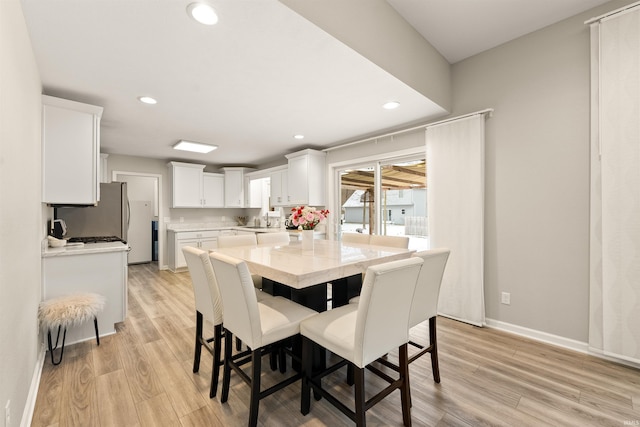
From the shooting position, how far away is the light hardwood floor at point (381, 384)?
1.60m

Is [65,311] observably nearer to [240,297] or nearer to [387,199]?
[240,297]

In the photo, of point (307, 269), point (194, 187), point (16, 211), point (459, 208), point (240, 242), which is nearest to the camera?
point (16, 211)

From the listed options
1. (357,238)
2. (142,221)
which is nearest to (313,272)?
(357,238)

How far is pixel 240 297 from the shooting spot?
4.83 ft

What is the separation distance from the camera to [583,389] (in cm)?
184

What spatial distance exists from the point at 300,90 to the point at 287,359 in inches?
92.6

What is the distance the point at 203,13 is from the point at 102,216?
306 centimetres

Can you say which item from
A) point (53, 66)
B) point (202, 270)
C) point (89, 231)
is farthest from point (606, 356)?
point (89, 231)

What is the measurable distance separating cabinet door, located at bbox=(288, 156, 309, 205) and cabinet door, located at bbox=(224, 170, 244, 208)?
1.95m

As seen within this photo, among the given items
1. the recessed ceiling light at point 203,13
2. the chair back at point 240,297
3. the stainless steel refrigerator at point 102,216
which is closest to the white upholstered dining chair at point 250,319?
the chair back at point 240,297

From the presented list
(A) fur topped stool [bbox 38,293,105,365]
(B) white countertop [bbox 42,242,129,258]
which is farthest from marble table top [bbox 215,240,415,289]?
(B) white countertop [bbox 42,242,129,258]

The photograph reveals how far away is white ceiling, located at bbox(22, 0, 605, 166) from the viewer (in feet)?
5.35

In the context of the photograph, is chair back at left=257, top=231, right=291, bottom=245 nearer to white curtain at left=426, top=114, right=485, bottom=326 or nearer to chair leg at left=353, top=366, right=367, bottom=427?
white curtain at left=426, top=114, right=485, bottom=326

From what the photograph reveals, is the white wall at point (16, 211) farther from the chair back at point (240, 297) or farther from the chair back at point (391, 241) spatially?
the chair back at point (391, 241)
